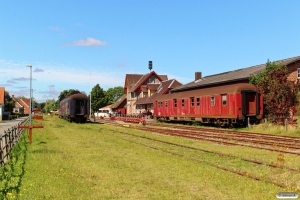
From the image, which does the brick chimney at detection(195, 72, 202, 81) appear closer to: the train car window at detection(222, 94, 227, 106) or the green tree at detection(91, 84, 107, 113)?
the train car window at detection(222, 94, 227, 106)

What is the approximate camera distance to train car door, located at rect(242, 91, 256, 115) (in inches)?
1055

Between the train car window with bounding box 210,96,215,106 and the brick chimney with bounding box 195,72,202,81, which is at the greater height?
the brick chimney with bounding box 195,72,202,81

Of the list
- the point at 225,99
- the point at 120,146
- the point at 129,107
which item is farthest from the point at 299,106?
the point at 129,107

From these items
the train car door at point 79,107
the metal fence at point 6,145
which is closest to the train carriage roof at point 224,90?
the train car door at point 79,107

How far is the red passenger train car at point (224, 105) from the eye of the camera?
2659 cm

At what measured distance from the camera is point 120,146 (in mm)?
16031

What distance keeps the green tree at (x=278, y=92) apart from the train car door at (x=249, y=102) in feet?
2.83

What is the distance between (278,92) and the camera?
87.1ft

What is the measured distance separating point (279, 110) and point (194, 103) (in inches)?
342

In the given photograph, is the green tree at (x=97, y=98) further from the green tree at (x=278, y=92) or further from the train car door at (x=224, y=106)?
the green tree at (x=278, y=92)

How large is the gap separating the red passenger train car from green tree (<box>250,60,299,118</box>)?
787mm

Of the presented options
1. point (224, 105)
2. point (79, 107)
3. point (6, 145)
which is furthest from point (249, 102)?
point (79, 107)

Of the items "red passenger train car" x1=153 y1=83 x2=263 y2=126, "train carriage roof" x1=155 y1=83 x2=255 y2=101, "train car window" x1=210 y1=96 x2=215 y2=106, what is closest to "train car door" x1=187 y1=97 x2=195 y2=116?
"red passenger train car" x1=153 y1=83 x2=263 y2=126

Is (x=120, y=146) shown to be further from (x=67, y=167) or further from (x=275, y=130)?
(x=275, y=130)
